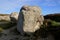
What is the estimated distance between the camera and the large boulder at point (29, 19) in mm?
25188

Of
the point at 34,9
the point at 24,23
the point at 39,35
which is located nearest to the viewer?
the point at 39,35

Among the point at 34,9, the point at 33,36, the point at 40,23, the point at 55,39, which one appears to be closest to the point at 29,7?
the point at 34,9

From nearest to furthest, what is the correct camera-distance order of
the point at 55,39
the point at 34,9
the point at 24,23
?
the point at 55,39
the point at 24,23
the point at 34,9

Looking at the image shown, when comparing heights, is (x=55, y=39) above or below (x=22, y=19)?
below

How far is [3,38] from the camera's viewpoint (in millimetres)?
24609

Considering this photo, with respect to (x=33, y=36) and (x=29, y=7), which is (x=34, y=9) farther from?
(x=33, y=36)

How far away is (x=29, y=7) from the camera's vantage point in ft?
89.9

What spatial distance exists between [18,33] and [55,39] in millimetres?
6291

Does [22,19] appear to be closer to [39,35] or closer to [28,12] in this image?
[28,12]

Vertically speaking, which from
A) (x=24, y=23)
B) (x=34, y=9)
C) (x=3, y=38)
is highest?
(x=34, y=9)

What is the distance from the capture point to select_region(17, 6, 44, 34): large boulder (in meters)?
25.2

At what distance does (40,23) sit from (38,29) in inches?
77.0

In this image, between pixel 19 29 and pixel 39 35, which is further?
pixel 19 29

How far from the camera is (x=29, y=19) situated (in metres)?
25.6
